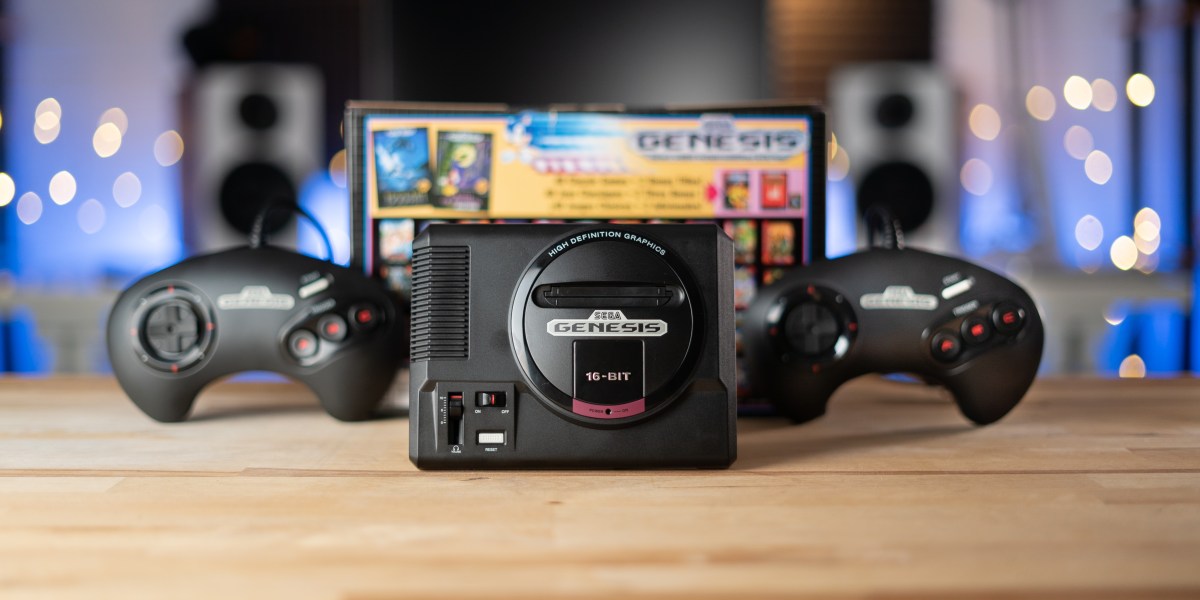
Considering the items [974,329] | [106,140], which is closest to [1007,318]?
[974,329]

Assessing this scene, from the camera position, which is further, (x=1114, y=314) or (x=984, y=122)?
(x=984, y=122)

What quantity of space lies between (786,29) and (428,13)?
1550 millimetres

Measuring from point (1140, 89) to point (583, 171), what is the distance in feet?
9.33

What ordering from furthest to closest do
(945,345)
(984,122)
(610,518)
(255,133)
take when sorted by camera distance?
1. (984,122)
2. (255,133)
3. (945,345)
4. (610,518)

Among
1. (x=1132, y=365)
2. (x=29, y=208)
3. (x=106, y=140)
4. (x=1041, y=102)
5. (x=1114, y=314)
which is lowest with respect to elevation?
(x=1132, y=365)

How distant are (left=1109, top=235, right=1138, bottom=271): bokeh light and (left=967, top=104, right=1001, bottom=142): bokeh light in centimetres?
54

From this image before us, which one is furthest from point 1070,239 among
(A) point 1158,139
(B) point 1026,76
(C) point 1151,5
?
(C) point 1151,5

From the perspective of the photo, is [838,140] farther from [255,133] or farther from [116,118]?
[116,118]

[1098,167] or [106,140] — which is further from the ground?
[106,140]

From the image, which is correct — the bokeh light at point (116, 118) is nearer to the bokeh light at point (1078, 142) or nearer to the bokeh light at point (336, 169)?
the bokeh light at point (336, 169)

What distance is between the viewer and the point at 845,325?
1.95ft

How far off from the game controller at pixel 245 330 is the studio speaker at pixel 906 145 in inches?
85.7

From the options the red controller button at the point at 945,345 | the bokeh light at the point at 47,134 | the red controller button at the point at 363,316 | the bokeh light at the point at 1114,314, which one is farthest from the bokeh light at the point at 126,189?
the bokeh light at the point at 1114,314

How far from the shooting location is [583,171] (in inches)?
26.3
